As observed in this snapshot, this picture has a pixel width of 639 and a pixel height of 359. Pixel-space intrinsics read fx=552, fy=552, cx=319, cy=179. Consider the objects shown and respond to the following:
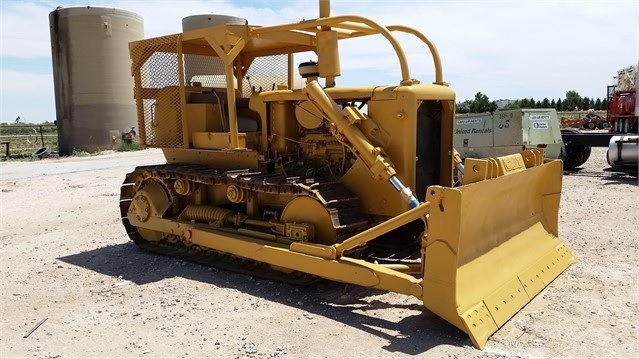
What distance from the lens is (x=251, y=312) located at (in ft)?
16.7

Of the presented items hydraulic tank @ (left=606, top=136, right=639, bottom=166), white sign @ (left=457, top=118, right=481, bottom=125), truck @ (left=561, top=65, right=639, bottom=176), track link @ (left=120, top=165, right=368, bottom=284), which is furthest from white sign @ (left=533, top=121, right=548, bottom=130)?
track link @ (left=120, top=165, right=368, bottom=284)

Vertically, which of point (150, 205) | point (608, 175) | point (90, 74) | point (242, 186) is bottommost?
point (608, 175)

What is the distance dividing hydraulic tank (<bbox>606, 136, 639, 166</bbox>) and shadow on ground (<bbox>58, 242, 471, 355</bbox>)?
10.8 meters

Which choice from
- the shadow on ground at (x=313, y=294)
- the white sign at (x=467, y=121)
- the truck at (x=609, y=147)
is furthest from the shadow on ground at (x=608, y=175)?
the shadow on ground at (x=313, y=294)

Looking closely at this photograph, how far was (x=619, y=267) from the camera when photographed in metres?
6.32

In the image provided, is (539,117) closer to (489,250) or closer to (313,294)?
(489,250)

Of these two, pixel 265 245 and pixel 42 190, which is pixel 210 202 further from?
pixel 42 190

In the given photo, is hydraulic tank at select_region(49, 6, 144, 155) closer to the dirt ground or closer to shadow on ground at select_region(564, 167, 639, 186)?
the dirt ground

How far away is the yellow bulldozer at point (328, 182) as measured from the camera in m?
4.76

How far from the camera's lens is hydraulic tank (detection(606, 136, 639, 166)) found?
534 inches

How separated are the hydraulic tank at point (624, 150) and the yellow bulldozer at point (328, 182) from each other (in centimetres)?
864

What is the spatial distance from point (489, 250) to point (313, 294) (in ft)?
5.77

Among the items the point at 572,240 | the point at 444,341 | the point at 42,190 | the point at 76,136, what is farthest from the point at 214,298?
the point at 76,136

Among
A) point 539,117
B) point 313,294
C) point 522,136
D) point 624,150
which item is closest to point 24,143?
point 522,136
